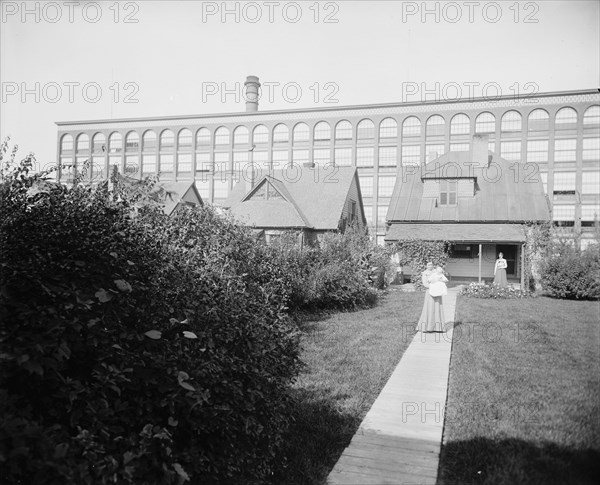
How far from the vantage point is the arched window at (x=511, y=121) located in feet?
164

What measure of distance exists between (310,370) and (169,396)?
19.0ft

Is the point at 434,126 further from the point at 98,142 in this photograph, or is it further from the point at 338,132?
the point at 98,142

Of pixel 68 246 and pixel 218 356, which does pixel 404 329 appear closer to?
pixel 218 356

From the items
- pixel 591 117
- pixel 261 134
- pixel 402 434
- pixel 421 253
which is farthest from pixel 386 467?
pixel 261 134

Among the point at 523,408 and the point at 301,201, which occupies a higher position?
the point at 301,201

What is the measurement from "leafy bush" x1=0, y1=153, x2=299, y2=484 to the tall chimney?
59768 mm

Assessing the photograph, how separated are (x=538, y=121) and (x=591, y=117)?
479 cm

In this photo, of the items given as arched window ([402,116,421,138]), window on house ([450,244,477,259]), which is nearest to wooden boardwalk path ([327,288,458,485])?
window on house ([450,244,477,259])

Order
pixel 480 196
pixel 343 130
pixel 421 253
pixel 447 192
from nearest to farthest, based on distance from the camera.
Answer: pixel 421 253 → pixel 480 196 → pixel 447 192 → pixel 343 130

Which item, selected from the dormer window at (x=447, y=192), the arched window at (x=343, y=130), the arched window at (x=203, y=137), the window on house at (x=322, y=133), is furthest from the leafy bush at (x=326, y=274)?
the arched window at (x=203, y=137)

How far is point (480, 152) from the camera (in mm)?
31109

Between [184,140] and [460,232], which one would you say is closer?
[460,232]

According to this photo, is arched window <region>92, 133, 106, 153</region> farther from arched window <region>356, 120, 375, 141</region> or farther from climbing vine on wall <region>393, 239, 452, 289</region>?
climbing vine on wall <region>393, 239, 452, 289</region>

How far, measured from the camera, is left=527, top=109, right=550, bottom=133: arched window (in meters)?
48.9
